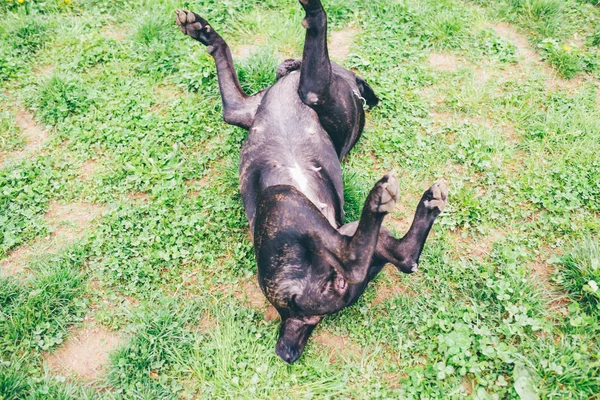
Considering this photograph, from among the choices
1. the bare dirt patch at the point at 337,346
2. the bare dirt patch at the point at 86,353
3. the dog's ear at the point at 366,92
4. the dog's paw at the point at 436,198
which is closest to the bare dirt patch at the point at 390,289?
the bare dirt patch at the point at 337,346

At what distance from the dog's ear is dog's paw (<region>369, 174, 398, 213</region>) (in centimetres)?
198

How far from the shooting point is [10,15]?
5309 millimetres

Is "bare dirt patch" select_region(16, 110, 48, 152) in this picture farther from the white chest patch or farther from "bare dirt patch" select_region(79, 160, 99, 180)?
the white chest patch

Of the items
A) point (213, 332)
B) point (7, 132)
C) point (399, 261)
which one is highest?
point (399, 261)

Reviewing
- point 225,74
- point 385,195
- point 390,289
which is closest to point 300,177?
point 385,195

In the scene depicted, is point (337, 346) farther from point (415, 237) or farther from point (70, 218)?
point (70, 218)

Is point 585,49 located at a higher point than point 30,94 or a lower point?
higher

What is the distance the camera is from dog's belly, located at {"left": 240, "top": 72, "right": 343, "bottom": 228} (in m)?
3.48

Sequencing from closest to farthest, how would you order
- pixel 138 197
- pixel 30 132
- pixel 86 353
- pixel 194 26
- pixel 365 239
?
pixel 365 239, pixel 86 353, pixel 194 26, pixel 138 197, pixel 30 132

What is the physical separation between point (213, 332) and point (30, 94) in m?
3.15

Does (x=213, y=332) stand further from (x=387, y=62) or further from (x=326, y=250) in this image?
(x=387, y=62)

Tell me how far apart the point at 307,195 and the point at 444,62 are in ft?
8.76

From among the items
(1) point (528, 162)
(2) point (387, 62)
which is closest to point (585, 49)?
(1) point (528, 162)

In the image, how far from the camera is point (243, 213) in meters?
4.23
